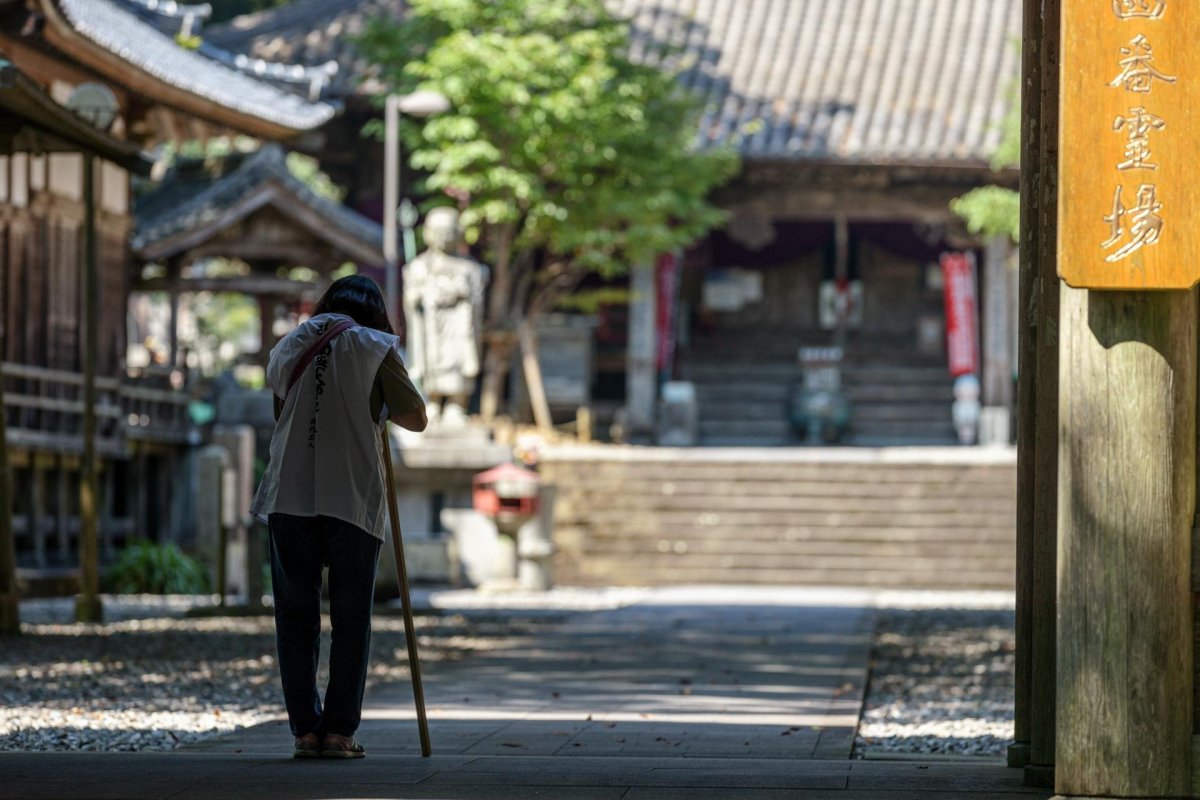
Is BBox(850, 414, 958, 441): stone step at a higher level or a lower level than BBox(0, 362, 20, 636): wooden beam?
higher

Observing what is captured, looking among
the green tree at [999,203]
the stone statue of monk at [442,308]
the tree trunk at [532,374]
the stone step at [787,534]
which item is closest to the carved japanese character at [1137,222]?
the stone statue of monk at [442,308]

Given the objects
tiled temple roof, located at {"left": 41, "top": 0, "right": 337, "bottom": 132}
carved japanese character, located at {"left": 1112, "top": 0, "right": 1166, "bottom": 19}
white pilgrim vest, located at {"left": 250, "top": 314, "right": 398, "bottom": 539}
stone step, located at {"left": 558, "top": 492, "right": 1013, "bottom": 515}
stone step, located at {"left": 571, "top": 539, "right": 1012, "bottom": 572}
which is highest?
tiled temple roof, located at {"left": 41, "top": 0, "right": 337, "bottom": 132}

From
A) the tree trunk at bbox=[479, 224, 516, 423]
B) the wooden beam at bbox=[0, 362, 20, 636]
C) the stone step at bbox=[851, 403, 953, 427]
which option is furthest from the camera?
the stone step at bbox=[851, 403, 953, 427]

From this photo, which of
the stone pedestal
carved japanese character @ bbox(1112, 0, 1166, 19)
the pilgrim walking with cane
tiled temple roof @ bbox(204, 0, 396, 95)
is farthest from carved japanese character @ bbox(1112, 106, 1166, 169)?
tiled temple roof @ bbox(204, 0, 396, 95)

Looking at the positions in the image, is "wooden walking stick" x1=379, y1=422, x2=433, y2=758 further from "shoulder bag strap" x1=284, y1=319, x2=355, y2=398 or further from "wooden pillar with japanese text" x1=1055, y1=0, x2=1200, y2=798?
"wooden pillar with japanese text" x1=1055, y1=0, x2=1200, y2=798

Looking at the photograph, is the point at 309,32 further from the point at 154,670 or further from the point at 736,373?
the point at 154,670

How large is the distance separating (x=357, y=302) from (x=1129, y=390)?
2.47 m

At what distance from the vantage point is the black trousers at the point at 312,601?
19.8 feet

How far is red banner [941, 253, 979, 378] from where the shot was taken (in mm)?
27844

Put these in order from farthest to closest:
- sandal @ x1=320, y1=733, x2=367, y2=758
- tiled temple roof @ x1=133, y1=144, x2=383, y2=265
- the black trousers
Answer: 1. tiled temple roof @ x1=133, y1=144, x2=383, y2=265
2. the black trousers
3. sandal @ x1=320, y1=733, x2=367, y2=758

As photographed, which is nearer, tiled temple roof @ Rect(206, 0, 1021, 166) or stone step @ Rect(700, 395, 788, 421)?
tiled temple roof @ Rect(206, 0, 1021, 166)

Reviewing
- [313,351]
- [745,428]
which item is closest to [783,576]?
[745,428]

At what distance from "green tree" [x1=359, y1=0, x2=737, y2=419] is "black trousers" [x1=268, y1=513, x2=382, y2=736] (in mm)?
17394

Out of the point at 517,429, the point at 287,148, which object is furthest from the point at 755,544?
the point at 287,148
